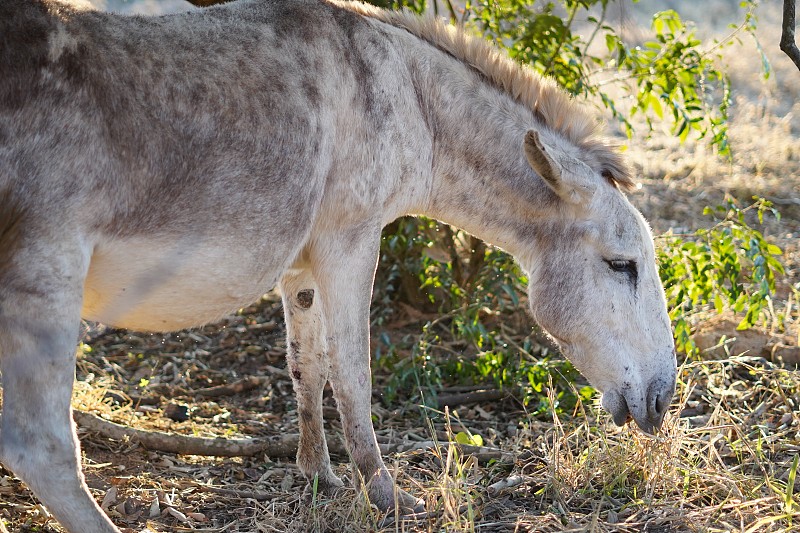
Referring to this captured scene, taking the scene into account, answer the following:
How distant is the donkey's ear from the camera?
3.38 meters

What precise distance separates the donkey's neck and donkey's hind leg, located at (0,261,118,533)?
5.21 feet

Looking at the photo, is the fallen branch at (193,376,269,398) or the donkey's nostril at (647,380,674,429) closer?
the donkey's nostril at (647,380,674,429)

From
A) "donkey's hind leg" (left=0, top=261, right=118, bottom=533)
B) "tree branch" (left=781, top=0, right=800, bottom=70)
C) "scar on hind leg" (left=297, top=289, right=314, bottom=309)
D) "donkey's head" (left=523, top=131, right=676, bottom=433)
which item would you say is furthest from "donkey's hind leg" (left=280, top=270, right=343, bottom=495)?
"tree branch" (left=781, top=0, right=800, bottom=70)

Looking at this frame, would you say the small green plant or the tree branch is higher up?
the tree branch

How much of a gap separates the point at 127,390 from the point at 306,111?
2440 mm

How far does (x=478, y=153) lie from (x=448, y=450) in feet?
4.00

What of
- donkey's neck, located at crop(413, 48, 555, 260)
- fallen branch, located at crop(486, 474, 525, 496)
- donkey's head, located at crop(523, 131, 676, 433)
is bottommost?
fallen branch, located at crop(486, 474, 525, 496)

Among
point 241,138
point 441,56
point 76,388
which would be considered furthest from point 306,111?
point 76,388

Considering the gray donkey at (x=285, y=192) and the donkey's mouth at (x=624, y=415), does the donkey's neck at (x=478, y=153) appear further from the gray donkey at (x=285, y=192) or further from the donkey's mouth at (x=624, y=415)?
the donkey's mouth at (x=624, y=415)

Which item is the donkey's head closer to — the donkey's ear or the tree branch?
the donkey's ear

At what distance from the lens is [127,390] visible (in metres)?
4.90

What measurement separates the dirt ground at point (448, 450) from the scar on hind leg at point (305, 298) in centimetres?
74

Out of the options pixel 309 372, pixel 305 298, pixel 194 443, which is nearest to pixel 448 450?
pixel 309 372

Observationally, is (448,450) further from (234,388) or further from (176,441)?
(234,388)
